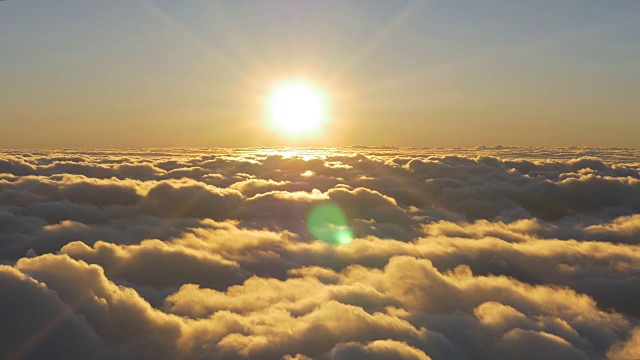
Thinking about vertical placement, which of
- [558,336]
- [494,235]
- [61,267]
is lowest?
[494,235]

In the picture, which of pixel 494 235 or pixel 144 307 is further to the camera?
pixel 494 235

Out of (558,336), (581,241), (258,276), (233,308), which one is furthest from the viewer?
(581,241)

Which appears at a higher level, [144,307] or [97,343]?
[97,343]

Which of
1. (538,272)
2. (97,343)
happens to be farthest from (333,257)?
(97,343)

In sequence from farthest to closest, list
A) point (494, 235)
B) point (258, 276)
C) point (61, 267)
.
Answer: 1. point (494, 235)
2. point (258, 276)
3. point (61, 267)

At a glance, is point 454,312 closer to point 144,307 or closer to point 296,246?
point 144,307

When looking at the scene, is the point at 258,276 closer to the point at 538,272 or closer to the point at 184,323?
the point at 184,323

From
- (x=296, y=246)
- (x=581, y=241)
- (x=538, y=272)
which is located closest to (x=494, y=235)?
(x=581, y=241)
